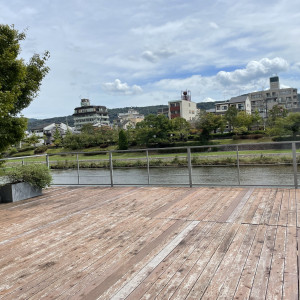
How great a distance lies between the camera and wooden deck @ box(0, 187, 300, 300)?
2.13 meters

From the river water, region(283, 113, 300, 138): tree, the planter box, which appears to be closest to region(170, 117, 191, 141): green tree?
region(283, 113, 300, 138): tree

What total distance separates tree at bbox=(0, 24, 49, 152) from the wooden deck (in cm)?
145

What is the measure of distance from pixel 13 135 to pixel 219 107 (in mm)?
74005

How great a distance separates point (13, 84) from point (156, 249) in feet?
13.1

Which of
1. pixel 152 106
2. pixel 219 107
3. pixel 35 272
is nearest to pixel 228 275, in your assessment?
pixel 35 272

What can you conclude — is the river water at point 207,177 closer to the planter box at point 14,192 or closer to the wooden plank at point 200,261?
the planter box at point 14,192

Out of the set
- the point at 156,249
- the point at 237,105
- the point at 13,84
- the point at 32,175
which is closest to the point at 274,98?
the point at 237,105

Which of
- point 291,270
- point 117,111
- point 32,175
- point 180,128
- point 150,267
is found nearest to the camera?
point 291,270

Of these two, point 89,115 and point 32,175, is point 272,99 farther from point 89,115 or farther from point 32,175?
point 32,175

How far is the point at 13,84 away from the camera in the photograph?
5148 millimetres

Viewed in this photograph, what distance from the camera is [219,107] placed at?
75.6m

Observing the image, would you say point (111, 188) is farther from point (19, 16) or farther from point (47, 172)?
point (19, 16)

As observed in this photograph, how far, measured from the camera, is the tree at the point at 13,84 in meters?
4.89

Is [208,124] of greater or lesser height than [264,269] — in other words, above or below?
above
